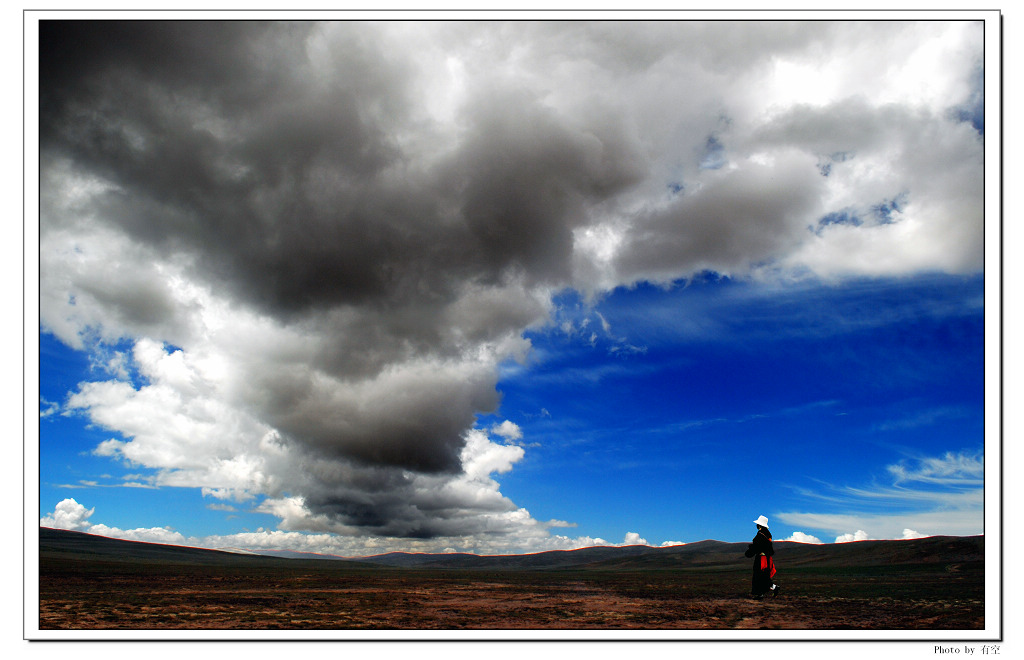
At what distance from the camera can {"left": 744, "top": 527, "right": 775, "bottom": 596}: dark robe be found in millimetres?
16141

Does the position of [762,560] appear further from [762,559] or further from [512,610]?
[512,610]

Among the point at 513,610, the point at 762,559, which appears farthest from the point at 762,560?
the point at 513,610

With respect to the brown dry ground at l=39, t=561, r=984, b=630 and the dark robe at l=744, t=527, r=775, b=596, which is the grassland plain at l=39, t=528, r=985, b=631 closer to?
the brown dry ground at l=39, t=561, r=984, b=630

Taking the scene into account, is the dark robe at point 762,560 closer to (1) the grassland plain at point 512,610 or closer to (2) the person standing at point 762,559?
(2) the person standing at point 762,559

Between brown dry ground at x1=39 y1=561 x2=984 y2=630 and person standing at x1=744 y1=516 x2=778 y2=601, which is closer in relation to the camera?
brown dry ground at x1=39 y1=561 x2=984 y2=630

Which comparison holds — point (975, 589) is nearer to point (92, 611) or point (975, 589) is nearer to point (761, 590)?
point (761, 590)

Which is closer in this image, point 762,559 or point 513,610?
point 513,610

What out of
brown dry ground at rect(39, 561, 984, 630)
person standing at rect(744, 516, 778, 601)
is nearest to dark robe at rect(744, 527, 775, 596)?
person standing at rect(744, 516, 778, 601)

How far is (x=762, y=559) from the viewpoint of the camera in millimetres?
16234

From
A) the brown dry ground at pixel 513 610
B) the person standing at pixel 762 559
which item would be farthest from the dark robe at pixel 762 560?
the brown dry ground at pixel 513 610

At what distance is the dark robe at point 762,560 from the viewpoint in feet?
53.0

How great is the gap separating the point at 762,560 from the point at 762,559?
0.03 metres
